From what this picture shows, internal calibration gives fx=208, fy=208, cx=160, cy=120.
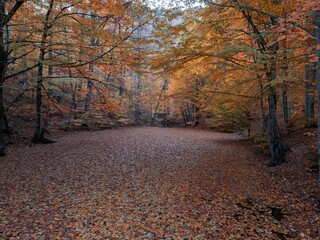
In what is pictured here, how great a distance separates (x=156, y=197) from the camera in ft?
17.2

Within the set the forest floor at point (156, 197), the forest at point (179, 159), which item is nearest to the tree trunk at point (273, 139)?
the forest at point (179, 159)

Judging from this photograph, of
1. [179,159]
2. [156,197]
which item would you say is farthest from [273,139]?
[156,197]

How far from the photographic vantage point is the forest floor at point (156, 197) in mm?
3807

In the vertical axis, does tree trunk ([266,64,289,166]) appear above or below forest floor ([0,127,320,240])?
A: above

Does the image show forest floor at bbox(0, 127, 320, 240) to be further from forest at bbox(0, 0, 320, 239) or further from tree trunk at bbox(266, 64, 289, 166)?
tree trunk at bbox(266, 64, 289, 166)

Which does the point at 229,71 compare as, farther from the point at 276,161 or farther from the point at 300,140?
the point at 300,140

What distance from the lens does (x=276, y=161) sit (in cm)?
760

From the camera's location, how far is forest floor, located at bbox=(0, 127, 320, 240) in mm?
3807

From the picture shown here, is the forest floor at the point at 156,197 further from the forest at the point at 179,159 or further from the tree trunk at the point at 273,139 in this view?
the tree trunk at the point at 273,139

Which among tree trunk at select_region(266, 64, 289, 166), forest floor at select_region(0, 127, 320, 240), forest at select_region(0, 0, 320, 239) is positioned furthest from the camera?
tree trunk at select_region(266, 64, 289, 166)

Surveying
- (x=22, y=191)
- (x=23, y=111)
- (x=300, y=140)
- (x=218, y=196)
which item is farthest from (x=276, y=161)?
(x=23, y=111)

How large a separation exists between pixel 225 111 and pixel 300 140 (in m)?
3.57

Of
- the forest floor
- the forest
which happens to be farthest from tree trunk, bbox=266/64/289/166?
the forest floor

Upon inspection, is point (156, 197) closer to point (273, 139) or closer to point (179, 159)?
point (179, 159)
